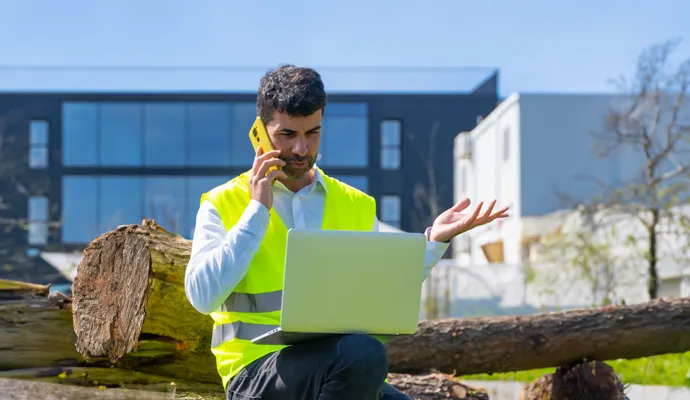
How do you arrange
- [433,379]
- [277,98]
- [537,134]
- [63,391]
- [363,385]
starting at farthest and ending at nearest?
[537,134] → [433,379] → [63,391] → [277,98] → [363,385]

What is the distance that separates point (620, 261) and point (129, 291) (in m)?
14.0

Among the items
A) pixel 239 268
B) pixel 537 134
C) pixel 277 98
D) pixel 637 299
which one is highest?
pixel 537 134

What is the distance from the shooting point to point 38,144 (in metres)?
29.0

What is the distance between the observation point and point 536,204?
2470cm

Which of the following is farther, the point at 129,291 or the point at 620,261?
the point at 620,261

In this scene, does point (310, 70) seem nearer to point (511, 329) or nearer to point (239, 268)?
point (239, 268)

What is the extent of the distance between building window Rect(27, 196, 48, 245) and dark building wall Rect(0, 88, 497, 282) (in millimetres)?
203

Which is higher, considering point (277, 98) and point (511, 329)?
point (277, 98)

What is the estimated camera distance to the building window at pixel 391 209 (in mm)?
29719

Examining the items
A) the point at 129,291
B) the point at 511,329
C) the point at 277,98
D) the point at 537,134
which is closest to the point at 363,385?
the point at 277,98

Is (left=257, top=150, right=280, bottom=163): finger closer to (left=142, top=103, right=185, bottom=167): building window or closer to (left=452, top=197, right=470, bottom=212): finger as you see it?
(left=452, top=197, right=470, bottom=212): finger

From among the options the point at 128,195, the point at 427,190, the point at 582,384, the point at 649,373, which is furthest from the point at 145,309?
the point at 427,190

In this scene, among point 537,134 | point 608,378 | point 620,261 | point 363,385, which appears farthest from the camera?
point 537,134

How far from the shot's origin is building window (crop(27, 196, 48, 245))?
2730cm
